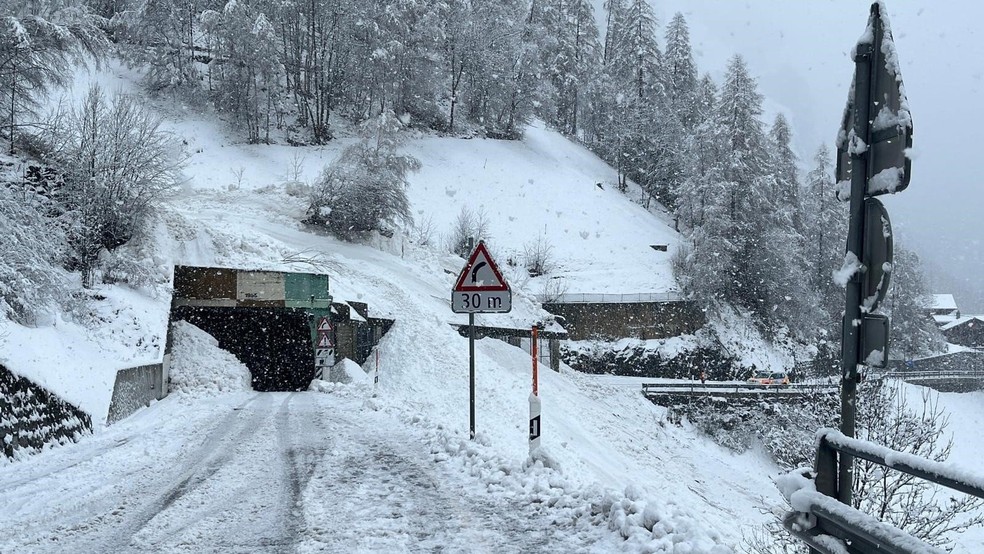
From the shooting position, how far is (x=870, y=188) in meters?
3.94

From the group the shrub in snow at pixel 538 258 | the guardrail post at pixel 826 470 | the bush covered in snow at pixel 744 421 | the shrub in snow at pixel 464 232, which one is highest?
the shrub in snow at pixel 464 232

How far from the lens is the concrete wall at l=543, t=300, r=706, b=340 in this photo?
4075 centimetres

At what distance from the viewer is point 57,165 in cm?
1897

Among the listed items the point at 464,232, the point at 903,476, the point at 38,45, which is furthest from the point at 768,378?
the point at 38,45

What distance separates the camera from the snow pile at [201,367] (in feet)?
61.3

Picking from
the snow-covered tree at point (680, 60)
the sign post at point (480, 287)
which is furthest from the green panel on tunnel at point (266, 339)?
the snow-covered tree at point (680, 60)

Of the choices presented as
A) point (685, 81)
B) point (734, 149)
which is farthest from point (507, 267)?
point (685, 81)

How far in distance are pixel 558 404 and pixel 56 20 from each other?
19.5m

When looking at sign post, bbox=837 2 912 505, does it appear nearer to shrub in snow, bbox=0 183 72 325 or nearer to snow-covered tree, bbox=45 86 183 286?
shrub in snow, bbox=0 183 72 325

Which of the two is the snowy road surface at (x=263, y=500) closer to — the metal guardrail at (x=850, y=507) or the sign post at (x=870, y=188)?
the metal guardrail at (x=850, y=507)

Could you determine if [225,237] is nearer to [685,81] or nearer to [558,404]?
[558,404]

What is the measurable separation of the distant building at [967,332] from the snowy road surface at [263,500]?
75165 mm

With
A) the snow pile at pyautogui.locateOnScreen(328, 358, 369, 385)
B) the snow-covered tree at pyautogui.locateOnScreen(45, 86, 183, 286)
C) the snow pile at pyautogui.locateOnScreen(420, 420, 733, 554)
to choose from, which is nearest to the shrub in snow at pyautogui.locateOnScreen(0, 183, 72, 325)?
the snow-covered tree at pyautogui.locateOnScreen(45, 86, 183, 286)

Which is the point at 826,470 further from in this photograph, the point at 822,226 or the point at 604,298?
the point at 822,226
